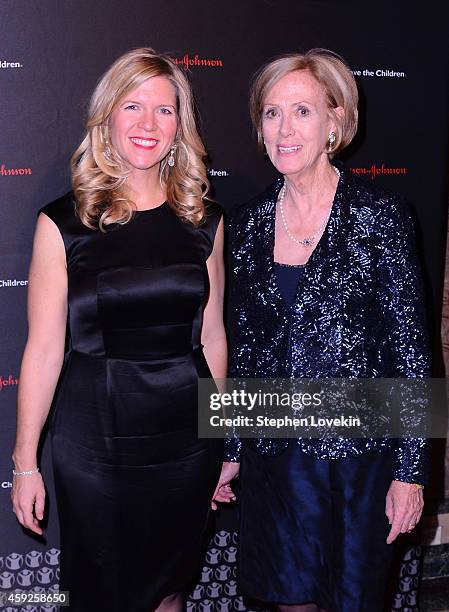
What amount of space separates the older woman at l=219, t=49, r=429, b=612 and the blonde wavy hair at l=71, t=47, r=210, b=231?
226 millimetres

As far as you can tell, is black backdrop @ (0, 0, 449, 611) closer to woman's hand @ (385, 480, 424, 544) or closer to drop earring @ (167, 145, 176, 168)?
drop earring @ (167, 145, 176, 168)

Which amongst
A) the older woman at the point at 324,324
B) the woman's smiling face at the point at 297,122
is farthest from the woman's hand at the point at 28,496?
the woman's smiling face at the point at 297,122

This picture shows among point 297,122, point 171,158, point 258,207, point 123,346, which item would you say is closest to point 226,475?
point 123,346

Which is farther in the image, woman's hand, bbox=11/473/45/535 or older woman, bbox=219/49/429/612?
woman's hand, bbox=11/473/45/535

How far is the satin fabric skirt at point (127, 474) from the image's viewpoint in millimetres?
2438

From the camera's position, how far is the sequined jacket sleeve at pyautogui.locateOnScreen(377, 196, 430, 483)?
2275mm

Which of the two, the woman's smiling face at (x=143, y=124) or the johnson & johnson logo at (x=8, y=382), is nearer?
the woman's smiling face at (x=143, y=124)

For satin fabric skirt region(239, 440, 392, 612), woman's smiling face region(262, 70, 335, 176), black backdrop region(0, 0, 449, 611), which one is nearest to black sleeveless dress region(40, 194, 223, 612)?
satin fabric skirt region(239, 440, 392, 612)

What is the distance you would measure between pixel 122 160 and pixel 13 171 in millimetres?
591

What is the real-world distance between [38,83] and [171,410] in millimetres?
1282

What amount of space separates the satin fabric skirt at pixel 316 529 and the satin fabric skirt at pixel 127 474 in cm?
21

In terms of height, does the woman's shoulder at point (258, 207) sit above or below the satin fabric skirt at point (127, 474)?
above

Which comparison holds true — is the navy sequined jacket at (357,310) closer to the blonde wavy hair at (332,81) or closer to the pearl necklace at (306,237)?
the pearl necklace at (306,237)

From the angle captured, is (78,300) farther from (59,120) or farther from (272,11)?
(272,11)
